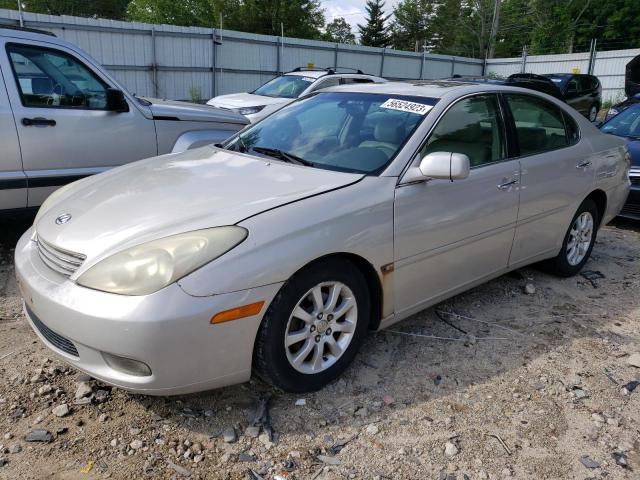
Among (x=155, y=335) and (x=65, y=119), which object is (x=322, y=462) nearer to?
(x=155, y=335)

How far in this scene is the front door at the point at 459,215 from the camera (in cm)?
307

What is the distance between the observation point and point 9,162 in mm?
4461

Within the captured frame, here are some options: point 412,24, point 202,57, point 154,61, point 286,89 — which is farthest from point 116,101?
point 412,24

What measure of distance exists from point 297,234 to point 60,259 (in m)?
1.14

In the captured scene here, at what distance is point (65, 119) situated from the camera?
4738mm

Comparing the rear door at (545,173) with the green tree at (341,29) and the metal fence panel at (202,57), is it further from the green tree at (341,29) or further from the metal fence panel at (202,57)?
the green tree at (341,29)

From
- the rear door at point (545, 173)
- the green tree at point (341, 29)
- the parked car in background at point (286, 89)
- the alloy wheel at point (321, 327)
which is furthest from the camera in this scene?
the green tree at point (341, 29)

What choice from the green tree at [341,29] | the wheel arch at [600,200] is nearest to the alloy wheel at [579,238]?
the wheel arch at [600,200]

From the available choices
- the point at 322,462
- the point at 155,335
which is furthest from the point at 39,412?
the point at 322,462

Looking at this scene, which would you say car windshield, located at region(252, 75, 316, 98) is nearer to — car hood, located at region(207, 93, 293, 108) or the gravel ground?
car hood, located at region(207, 93, 293, 108)

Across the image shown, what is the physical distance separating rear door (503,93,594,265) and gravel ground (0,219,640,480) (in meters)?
0.75

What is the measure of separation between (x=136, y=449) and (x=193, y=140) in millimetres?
3678

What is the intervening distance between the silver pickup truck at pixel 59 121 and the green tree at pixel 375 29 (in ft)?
161

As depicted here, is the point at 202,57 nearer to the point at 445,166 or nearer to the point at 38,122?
the point at 38,122
